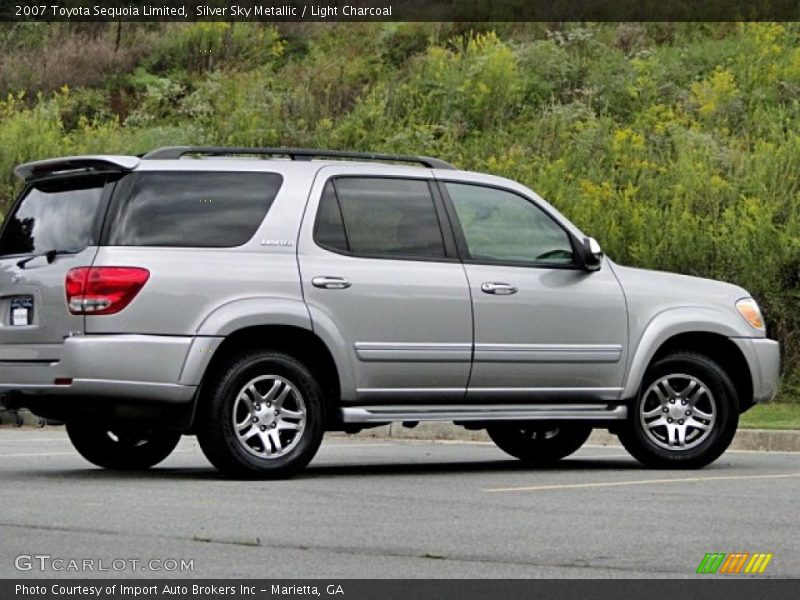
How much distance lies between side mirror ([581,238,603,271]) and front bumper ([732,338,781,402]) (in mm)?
1229

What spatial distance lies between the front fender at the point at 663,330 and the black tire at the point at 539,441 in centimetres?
118

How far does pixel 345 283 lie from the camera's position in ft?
38.9

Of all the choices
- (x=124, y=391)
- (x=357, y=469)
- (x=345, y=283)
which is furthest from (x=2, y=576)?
(x=357, y=469)

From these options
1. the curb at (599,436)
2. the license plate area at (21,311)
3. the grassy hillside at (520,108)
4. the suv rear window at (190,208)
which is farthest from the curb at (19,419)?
the suv rear window at (190,208)

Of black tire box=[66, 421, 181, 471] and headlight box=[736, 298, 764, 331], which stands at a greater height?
headlight box=[736, 298, 764, 331]

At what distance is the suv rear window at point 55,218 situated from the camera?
11.7 meters

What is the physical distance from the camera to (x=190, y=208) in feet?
38.6

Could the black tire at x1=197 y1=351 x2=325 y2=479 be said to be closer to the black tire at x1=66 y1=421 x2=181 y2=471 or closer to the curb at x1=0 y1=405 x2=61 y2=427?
the black tire at x1=66 y1=421 x2=181 y2=471

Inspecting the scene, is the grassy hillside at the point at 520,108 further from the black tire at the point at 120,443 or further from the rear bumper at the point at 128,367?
the rear bumper at the point at 128,367

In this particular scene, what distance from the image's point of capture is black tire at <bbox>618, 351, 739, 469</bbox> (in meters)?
12.9

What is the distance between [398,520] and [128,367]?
2593 mm

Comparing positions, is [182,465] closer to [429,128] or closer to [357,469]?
[357,469]

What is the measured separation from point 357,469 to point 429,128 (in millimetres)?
15955

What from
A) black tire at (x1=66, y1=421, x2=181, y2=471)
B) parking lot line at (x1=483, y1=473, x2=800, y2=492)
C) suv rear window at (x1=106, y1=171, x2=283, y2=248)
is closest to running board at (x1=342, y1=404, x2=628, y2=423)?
parking lot line at (x1=483, y1=473, x2=800, y2=492)
